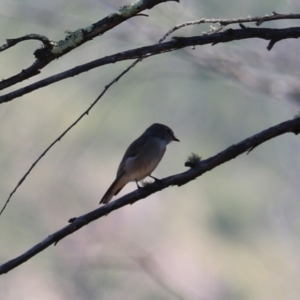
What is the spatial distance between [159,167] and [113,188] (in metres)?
12.8

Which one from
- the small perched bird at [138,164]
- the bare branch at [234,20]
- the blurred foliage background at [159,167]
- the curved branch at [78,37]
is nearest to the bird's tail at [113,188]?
the small perched bird at [138,164]

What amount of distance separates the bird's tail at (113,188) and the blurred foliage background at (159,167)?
1.33ft

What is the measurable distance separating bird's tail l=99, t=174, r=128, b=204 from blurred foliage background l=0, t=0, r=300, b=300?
0.41m

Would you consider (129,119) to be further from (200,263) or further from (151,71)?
(151,71)

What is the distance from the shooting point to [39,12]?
639 centimetres

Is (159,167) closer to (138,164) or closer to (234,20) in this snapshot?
(138,164)

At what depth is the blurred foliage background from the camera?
594cm

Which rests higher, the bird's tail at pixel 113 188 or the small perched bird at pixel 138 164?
the small perched bird at pixel 138 164

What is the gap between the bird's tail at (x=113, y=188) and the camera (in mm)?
5250

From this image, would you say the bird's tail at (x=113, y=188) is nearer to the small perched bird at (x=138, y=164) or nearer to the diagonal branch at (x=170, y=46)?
the small perched bird at (x=138, y=164)

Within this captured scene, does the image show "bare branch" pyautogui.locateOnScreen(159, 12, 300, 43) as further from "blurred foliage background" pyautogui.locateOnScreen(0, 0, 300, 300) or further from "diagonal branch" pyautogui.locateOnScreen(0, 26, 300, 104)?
"blurred foliage background" pyautogui.locateOnScreen(0, 0, 300, 300)

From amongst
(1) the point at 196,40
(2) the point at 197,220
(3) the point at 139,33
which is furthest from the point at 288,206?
(2) the point at 197,220

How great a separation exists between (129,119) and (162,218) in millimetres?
3439

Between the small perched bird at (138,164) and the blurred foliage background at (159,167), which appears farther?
the blurred foliage background at (159,167)
